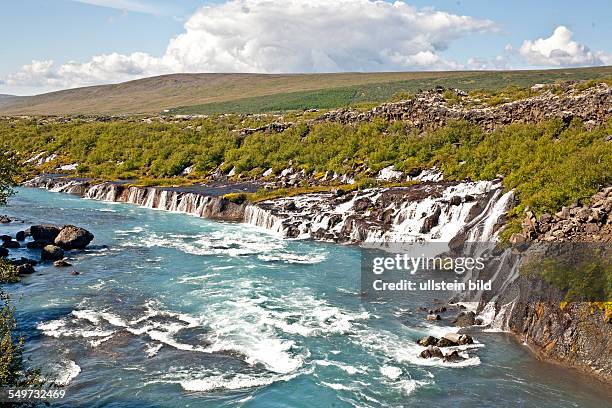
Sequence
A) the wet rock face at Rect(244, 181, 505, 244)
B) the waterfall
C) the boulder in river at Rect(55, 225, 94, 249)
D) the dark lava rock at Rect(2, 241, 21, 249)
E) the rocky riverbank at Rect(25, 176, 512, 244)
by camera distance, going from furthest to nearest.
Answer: the waterfall < the boulder in river at Rect(55, 225, 94, 249) < the dark lava rock at Rect(2, 241, 21, 249) < the wet rock face at Rect(244, 181, 505, 244) < the rocky riverbank at Rect(25, 176, 512, 244)

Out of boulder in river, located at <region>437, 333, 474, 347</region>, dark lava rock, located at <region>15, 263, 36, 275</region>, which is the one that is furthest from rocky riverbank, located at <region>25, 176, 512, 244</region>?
dark lava rock, located at <region>15, 263, 36, 275</region>

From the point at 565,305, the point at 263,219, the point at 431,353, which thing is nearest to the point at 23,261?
the point at 263,219

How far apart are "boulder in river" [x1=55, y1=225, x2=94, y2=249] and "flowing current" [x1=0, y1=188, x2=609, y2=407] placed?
2409 mm

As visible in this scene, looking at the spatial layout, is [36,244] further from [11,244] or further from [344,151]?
[344,151]

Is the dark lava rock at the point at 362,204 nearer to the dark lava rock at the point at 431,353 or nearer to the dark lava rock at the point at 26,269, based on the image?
the dark lava rock at the point at 431,353

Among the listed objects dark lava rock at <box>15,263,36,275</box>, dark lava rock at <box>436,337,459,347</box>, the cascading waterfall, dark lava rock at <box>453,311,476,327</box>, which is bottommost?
dark lava rock at <box>15,263,36,275</box>

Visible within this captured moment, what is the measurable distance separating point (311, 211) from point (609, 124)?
36907 mm

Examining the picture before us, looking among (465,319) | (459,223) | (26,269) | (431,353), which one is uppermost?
(459,223)

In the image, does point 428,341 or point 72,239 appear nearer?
point 428,341

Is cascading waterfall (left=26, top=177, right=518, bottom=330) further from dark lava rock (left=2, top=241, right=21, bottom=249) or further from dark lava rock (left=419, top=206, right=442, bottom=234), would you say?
dark lava rock (left=2, top=241, right=21, bottom=249)

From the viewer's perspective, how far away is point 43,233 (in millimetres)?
59656

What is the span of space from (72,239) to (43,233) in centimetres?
437

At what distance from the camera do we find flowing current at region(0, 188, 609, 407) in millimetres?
27438

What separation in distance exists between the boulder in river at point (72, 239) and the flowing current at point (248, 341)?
241cm
